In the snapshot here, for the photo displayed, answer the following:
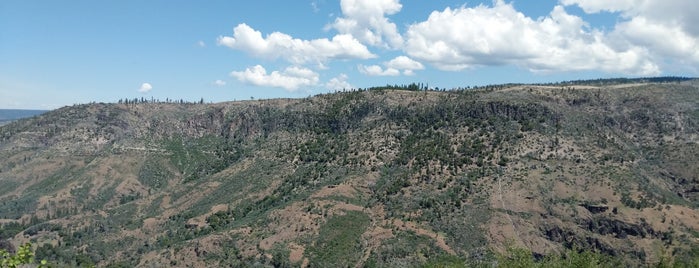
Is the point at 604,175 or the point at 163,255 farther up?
the point at 604,175

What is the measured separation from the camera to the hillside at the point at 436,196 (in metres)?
126

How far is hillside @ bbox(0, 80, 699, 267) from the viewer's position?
126m

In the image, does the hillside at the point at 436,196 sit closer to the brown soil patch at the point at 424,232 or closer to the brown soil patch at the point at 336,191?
the brown soil patch at the point at 424,232

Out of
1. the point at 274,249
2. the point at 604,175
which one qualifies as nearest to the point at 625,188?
the point at 604,175

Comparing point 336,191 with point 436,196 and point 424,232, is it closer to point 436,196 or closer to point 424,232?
point 436,196

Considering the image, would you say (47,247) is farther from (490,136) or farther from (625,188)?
(625,188)

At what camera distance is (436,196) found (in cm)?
14100

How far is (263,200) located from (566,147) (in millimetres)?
87080

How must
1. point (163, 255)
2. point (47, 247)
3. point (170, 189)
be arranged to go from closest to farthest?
point (163, 255) → point (47, 247) → point (170, 189)

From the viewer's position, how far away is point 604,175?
5566 inches

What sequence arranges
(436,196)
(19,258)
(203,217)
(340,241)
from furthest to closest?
1. (203,217)
2. (436,196)
3. (340,241)
4. (19,258)

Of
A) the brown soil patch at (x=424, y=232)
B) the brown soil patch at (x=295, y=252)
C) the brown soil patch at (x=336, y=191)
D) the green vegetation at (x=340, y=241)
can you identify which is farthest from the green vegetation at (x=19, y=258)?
the brown soil patch at (x=336, y=191)

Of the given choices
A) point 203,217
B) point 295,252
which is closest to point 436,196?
point 295,252

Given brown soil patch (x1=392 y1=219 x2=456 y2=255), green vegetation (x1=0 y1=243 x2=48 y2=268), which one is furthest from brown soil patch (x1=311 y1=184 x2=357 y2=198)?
green vegetation (x1=0 y1=243 x2=48 y2=268)
